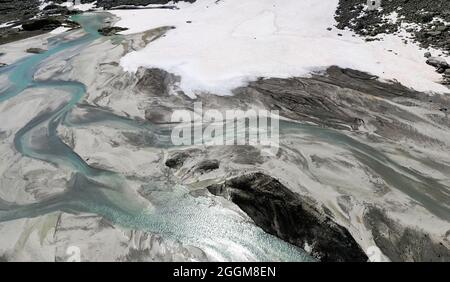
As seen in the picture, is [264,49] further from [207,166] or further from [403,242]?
[403,242]

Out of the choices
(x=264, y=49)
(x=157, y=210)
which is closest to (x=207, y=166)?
(x=157, y=210)

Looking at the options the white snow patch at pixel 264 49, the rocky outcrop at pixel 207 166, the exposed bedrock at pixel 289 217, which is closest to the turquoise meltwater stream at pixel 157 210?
the exposed bedrock at pixel 289 217

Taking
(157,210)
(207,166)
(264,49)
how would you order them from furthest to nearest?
(264,49) < (207,166) < (157,210)

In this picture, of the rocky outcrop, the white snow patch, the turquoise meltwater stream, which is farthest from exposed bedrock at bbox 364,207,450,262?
the white snow patch

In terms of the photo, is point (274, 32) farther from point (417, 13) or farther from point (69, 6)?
point (69, 6)

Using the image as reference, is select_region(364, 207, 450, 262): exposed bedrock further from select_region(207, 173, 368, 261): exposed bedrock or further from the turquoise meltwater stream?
the turquoise meltwater stream
